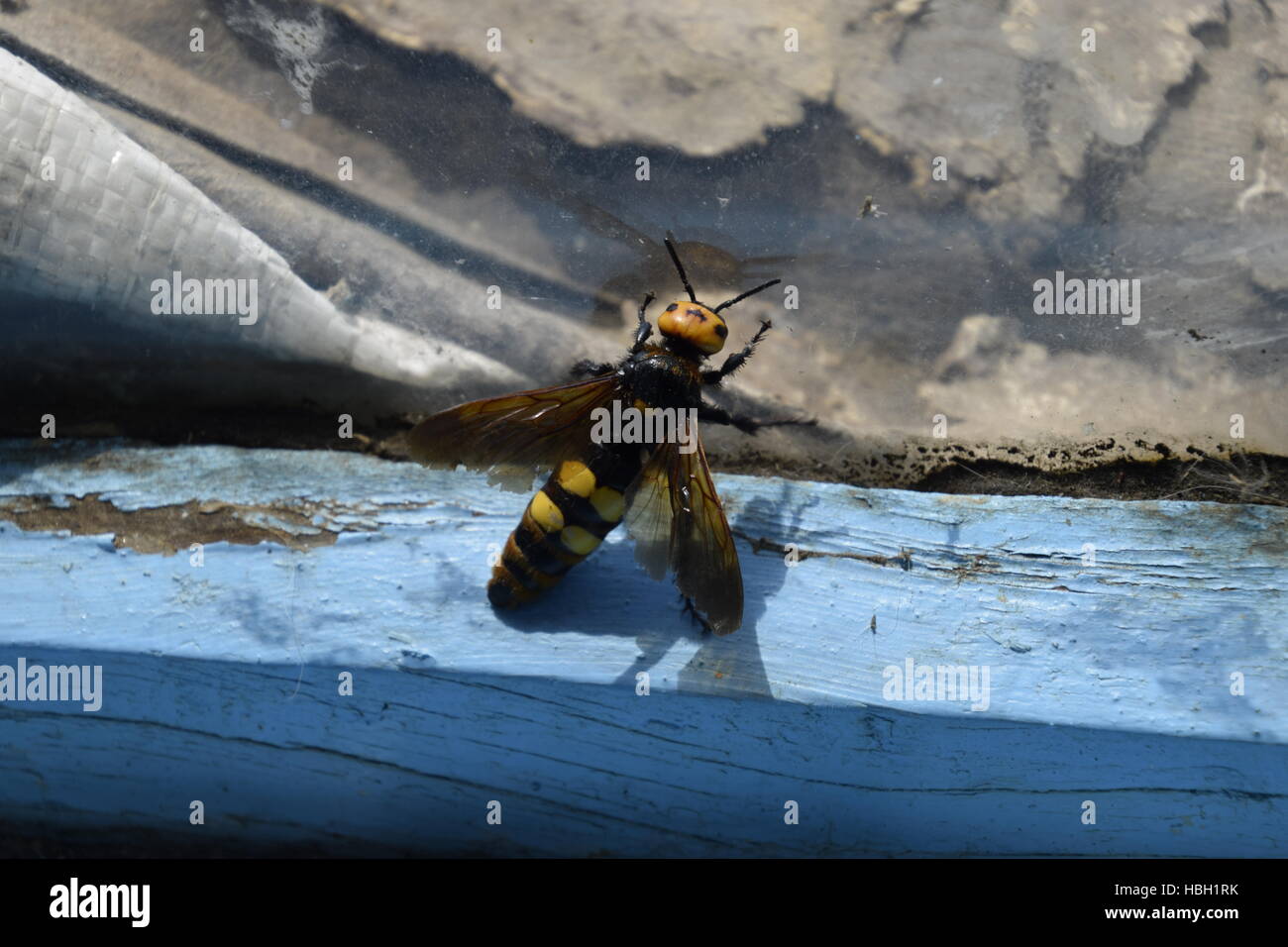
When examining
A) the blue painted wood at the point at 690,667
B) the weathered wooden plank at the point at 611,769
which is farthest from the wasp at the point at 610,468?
the weathered wooden plank at the point at 611,769

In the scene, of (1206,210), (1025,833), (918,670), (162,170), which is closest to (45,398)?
(162,170)

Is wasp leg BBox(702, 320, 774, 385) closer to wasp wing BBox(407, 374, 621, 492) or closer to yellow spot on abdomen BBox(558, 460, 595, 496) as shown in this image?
wasp wing BBox(407, 374, 621, 492)

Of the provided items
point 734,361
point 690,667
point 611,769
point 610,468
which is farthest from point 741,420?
point 611,769

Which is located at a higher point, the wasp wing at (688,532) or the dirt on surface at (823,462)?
the dirt on surface at (823,462)

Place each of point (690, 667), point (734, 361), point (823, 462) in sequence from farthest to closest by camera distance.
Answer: point (734, 361)
point (823, 462)
point (690, 667)

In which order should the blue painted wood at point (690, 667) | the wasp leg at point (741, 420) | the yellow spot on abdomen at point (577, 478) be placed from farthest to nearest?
the wasp leg at point (741, 420) < the yellow spot on abdomen at point (577, 478) < the blue painted wood at point (690, 667)

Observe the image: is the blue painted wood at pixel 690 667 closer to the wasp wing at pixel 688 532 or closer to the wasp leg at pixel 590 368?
the wasp wing at pixel 688 532

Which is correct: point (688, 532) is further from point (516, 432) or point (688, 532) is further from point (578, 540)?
point (516, 432)

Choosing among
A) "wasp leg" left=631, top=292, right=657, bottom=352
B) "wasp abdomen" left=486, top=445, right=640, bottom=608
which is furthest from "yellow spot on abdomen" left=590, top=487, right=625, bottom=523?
"wasp leg" left=631, top=292, right=657, bottom=352
